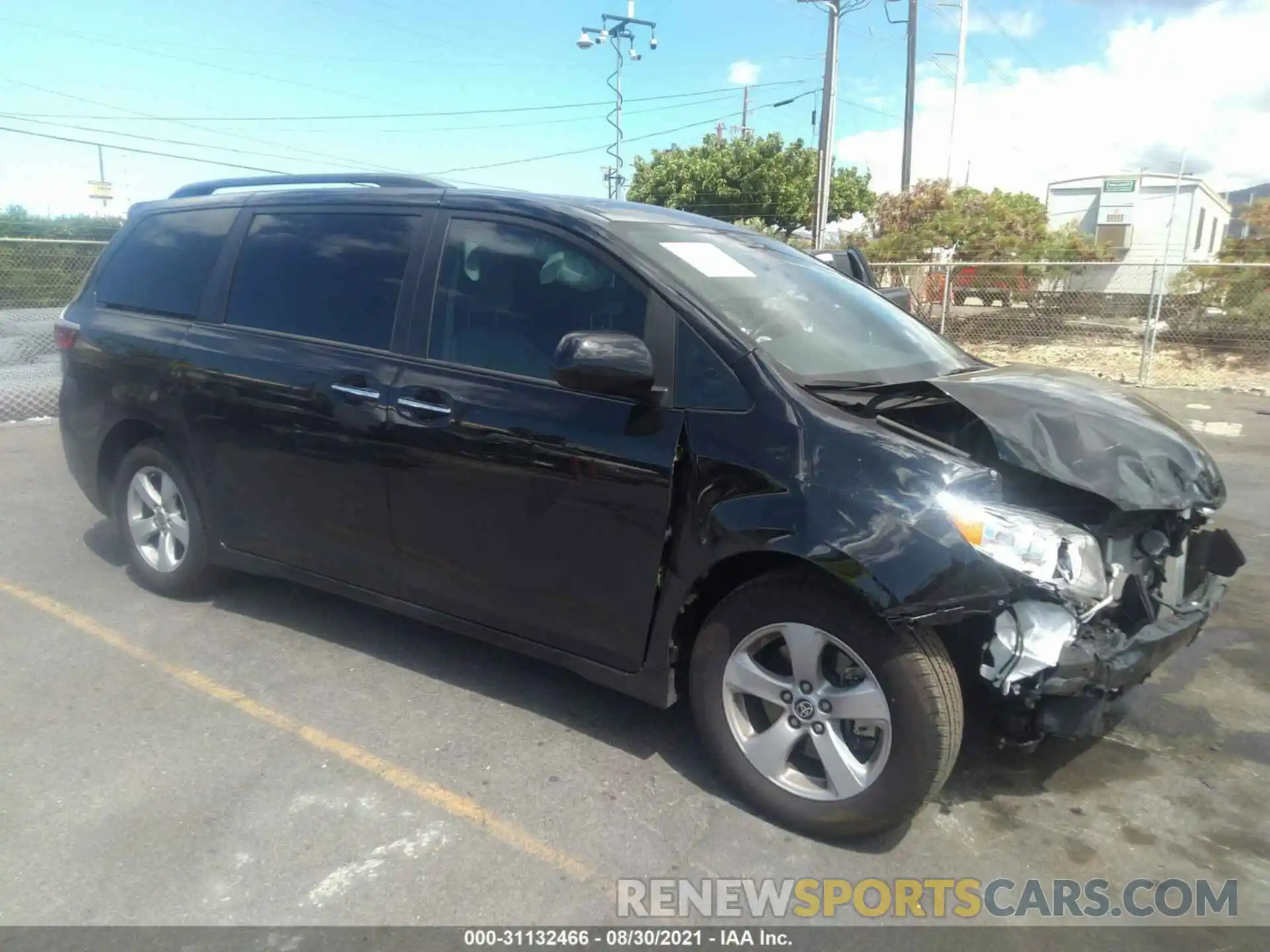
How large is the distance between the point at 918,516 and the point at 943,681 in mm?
475

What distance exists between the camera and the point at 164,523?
181 inches

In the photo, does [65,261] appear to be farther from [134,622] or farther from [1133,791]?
[1133,791]

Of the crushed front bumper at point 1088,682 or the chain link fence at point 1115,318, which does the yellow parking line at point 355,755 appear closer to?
the crushed front bumper at point 1088,682

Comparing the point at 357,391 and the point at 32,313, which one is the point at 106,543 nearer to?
the point at 357,391

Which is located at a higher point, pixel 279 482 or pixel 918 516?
pixel 918 516

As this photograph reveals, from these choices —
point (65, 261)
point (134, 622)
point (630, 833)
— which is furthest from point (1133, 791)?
point (65, 261)

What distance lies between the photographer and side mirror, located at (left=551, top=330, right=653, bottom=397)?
115 inches

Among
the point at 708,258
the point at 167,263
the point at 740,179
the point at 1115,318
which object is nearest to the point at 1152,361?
the point at 1115,318

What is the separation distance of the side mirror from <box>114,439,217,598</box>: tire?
7.79 ft

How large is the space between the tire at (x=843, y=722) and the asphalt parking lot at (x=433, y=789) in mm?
120

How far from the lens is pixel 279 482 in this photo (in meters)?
3.99

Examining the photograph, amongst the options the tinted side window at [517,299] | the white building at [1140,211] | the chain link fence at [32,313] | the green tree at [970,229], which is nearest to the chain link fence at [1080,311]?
the chain link fence at [32,313]

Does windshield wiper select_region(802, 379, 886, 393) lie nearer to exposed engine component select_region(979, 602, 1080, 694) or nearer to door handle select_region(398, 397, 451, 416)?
exposed engine component select_region(979, 602, 1080, 694)

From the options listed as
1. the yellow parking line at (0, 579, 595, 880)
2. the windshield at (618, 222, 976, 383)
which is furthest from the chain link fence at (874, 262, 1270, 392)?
the yellow parking line at (0, 579, 595, 880)
